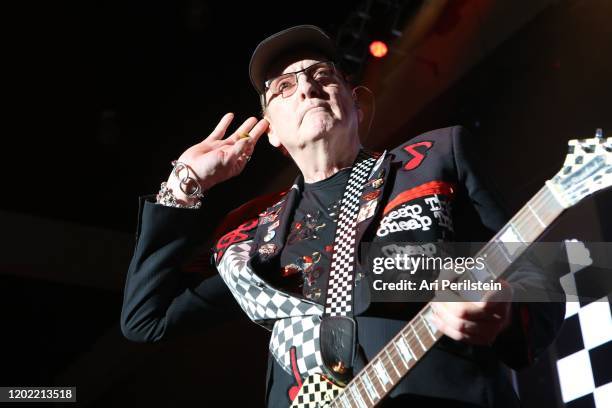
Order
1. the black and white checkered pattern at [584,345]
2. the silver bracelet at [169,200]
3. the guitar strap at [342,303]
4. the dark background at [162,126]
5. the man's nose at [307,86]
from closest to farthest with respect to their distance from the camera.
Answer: the guitar strap at [342,303] → the silver bracelet at [169,200] → the man's nose at [307,86] → the black and white checkered pattern at [584,345] → the dark background at [162,126]

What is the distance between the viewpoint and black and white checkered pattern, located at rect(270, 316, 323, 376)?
1604 millimetres

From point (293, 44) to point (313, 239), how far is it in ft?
2.37

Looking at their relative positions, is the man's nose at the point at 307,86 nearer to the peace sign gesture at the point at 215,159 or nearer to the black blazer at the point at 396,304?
the peace sign gesture at the point at 215,159

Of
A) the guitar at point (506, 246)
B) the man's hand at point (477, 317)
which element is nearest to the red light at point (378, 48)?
the guitar at point (506, 246)

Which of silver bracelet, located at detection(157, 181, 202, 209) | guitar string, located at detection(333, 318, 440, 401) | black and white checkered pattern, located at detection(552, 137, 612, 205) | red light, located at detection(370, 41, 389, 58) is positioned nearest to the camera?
black and white checkered pattern, located at detection(552, 137, 612, 205)

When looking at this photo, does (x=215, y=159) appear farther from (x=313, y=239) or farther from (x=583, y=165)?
(x=583, y=165)

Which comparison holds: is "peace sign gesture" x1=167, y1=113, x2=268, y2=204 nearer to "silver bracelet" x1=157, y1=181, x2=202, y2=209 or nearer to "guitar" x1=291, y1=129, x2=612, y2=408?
"silver bracelet" x1=157, y1=181, x2=202, y2=209

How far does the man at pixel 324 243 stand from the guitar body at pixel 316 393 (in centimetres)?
2

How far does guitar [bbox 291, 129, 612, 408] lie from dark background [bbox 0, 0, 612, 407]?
48.6 inches

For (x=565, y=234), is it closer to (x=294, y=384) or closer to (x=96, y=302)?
(x=294, y=384)

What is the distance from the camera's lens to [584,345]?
7.63 feet

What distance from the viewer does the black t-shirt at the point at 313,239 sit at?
1.73 meters

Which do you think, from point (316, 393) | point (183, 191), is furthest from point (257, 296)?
point (183, 191)

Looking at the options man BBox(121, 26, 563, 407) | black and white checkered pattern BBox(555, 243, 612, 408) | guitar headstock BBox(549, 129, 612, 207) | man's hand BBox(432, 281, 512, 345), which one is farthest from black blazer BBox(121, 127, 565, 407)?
black and white checkered pattern BBox(555, 243, 612, 408)
